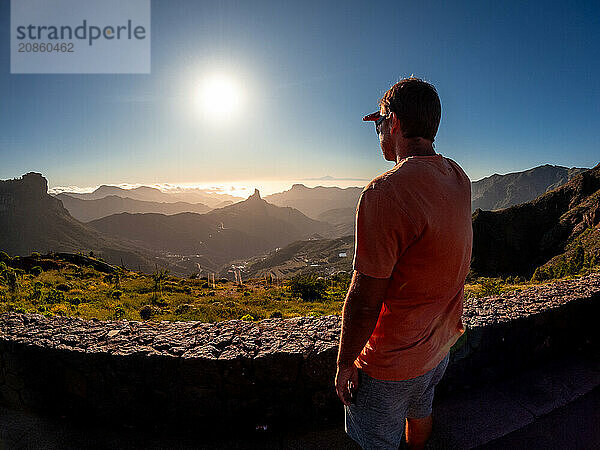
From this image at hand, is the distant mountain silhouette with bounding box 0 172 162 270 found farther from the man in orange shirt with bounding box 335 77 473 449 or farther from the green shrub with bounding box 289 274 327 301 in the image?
the man in orange shirt with bounding box 335 77 473 449

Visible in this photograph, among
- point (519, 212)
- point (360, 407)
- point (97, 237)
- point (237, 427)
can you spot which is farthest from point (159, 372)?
point (97, 237)

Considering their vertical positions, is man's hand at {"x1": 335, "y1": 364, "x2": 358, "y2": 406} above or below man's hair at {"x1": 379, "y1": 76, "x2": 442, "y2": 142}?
below

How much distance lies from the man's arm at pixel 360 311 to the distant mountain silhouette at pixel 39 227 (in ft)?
317

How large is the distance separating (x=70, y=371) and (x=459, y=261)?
10.1 ft

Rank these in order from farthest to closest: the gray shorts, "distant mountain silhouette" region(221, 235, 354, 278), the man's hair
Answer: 1. "distant mountain silhouette" region(221, 235, 354, 278)
2. the gray shorts
3. the man's hair

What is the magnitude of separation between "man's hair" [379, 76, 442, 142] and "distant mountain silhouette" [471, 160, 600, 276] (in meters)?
46.2

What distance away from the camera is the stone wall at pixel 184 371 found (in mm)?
2609

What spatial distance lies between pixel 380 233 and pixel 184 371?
83.2 inches

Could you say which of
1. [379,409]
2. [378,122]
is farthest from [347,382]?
[378,122]

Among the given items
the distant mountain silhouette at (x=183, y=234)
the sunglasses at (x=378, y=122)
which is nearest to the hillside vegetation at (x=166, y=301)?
the sunglasses at (x=378, y=122)

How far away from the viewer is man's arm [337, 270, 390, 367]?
1357 mm

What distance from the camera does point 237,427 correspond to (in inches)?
106

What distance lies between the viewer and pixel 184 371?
8.54 ft

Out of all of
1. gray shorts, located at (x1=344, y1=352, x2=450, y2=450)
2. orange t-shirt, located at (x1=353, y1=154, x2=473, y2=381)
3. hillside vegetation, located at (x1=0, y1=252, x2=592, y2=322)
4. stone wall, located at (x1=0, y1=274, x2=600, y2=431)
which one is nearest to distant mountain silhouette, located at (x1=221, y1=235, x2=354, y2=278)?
hillside vegetation, located at (x1=0, y1=252, x2=592, y2=322)
